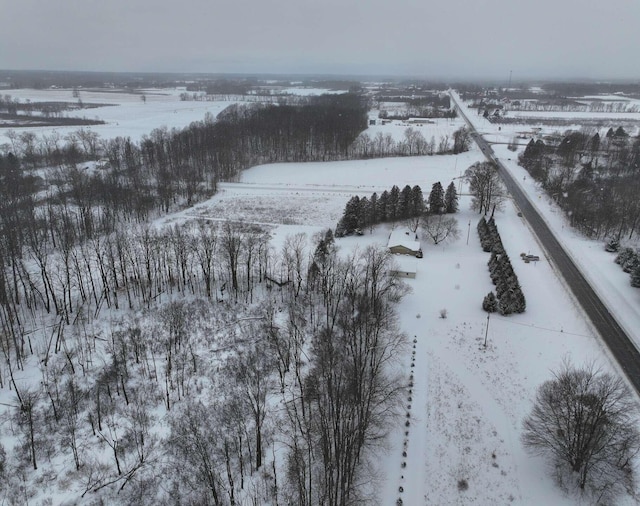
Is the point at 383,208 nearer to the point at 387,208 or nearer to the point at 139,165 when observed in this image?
the point at 387,208

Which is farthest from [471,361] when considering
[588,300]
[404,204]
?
[404,204]

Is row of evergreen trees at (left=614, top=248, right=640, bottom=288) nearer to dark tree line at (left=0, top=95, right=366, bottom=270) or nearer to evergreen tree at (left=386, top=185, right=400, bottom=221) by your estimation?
evergreen tree at (left=386, top=185, right=400, bottom=221)

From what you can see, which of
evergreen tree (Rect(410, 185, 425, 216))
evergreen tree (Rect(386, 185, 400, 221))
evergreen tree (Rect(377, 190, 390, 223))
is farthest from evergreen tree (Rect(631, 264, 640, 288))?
evergreen tree (Rect(377, 190, 390, 223))

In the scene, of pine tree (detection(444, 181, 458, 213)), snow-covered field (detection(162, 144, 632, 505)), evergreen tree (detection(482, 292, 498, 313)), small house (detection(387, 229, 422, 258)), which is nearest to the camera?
snow-covered field (detection(162, 144, 632, 505))

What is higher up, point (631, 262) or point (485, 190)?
point (485, 190)

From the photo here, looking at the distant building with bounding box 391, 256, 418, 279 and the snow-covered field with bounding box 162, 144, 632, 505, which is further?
the distant building with bounding box 391, 256, 418, 279

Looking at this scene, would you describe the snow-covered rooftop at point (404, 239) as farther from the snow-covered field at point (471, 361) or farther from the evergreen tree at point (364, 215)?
the evergreen tree at point (364, 215)

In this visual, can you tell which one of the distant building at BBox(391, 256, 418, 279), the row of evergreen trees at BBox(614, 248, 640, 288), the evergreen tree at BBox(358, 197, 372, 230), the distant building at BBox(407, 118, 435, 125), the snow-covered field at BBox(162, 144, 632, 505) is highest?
the distant building at BBox(407, 118, 435, 125)
